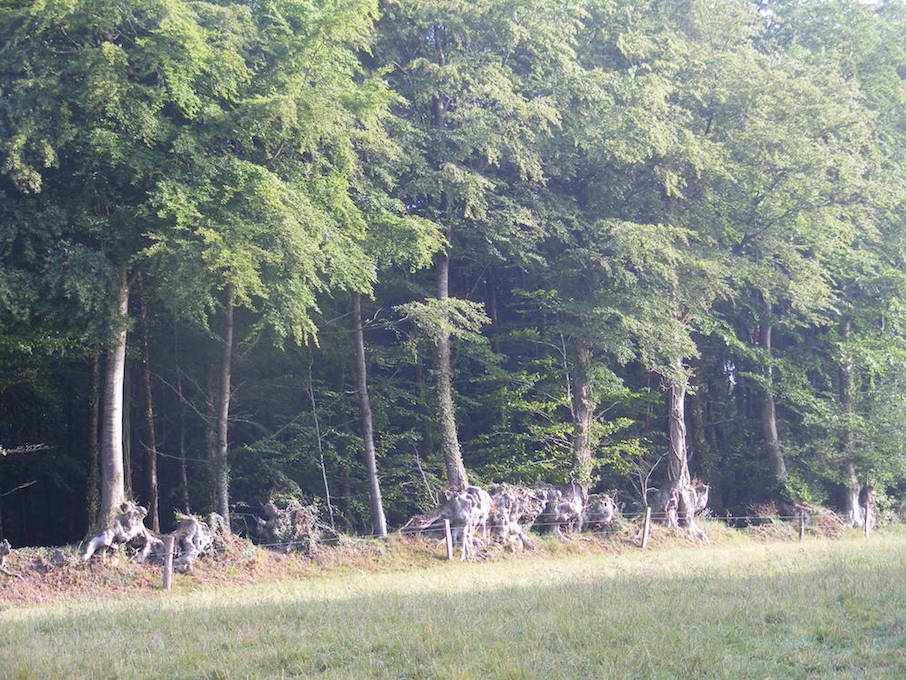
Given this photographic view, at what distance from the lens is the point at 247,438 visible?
97.6 feet

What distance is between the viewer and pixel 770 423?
107ft

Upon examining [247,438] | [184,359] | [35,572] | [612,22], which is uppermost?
[612,22]

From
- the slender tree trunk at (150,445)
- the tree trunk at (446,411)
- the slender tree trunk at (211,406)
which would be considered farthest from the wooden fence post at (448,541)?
the slender tree trunk at (150,445)

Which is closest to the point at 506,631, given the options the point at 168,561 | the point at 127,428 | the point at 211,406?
the point at 168,561

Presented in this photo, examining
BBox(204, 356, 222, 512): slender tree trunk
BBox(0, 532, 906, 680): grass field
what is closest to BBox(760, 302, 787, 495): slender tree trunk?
BBox(0, 532, 906, 680): grass field

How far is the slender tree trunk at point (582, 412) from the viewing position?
26.7 m

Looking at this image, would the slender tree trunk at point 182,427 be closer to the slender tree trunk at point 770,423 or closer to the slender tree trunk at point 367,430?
the slender tree trunk at point 367,430

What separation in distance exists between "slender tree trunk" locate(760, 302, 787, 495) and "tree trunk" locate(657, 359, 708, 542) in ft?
11.4

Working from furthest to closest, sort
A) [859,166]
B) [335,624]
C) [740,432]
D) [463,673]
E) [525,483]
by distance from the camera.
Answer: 1. [740,432]
2. [859,166]
3. [525,483]
4. [335,624]
5. [463,673]

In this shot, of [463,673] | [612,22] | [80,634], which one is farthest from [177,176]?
[612,22]

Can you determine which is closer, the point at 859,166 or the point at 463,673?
the point at 463,673

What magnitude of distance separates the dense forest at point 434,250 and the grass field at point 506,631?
7065 millimetres

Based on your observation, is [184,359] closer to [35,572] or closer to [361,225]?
[361,225]

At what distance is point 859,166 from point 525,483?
47.4 ft
